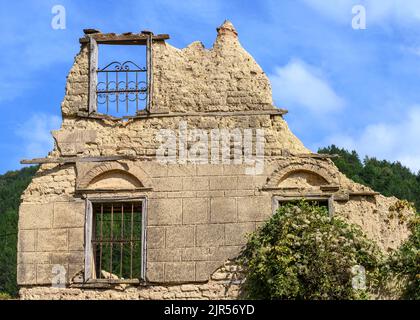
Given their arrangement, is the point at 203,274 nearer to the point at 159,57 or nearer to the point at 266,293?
the point at 266,293

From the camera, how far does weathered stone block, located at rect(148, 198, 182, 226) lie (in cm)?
1683

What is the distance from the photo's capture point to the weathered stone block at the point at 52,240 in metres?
16.9

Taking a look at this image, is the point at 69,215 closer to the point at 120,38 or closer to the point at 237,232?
the point at 237,232

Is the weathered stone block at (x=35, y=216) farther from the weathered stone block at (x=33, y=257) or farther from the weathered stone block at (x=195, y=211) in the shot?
the weathered stone block at (x=195, y=211)

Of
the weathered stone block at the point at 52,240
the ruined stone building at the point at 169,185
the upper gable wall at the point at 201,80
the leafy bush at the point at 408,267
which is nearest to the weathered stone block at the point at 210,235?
the ruined stone building at the point at 169,185

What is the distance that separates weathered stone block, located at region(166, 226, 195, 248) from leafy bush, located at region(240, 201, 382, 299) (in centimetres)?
106

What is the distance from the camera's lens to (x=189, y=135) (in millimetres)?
17297

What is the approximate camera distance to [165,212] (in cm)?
1688

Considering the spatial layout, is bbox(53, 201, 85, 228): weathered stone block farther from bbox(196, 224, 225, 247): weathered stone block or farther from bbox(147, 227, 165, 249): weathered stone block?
bbox(196, 224, 225, 247): weathered stone block

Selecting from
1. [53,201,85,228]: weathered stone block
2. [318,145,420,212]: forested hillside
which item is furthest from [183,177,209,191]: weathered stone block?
[318,145,420,212]: forested hillside

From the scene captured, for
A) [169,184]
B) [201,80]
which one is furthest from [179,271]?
[201,80]

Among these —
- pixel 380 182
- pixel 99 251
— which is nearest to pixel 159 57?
pixel 99 251

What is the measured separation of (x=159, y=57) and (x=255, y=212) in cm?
348

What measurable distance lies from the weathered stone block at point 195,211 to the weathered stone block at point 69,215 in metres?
1.83
